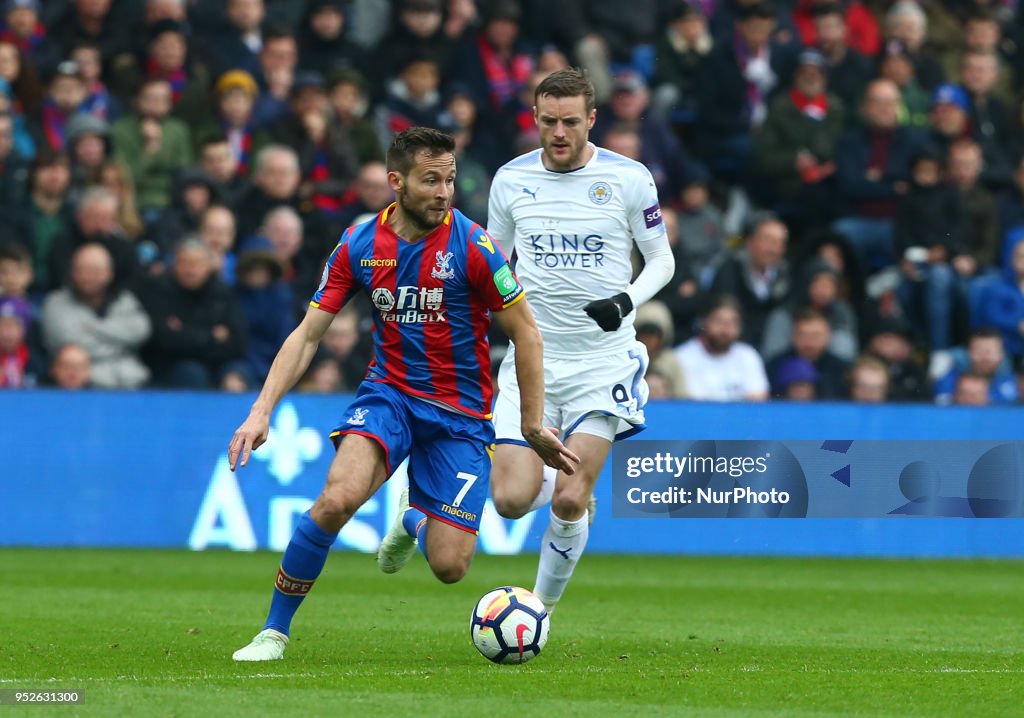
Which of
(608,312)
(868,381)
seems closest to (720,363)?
(868,381)

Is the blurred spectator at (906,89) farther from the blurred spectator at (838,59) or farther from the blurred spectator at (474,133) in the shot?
A: the blurred spectator at (474,133)

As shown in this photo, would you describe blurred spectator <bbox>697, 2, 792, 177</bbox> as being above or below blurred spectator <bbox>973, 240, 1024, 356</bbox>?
above

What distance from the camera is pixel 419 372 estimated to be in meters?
7.87

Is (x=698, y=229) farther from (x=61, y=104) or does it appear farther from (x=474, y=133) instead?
(x=61, y=104)

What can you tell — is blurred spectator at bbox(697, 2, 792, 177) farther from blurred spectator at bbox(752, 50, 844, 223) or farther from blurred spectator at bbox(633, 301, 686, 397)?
blurred spectator at bbox(633, 301, 686, 397)

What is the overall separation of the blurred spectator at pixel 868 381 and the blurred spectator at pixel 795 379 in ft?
1.20

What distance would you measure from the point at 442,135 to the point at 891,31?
1240 centimetres

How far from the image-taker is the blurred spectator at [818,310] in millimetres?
15992

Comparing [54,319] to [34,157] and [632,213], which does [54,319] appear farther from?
[632,213]

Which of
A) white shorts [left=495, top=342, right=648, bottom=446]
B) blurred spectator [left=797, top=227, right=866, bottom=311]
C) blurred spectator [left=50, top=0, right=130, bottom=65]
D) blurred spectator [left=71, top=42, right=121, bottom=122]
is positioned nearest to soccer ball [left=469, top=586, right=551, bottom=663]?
white shorts [left=495, top=342, right=648, bottom=446]

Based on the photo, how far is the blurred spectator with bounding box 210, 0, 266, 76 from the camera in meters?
17.0

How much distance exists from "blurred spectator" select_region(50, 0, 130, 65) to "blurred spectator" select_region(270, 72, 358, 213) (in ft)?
6.05
